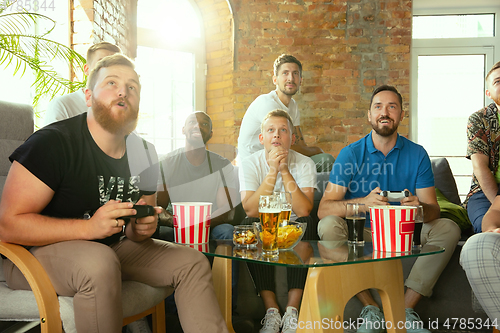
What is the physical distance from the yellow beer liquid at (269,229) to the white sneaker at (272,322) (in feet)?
1.93

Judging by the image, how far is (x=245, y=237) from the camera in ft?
4.50

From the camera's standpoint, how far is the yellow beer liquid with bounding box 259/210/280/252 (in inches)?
47.4

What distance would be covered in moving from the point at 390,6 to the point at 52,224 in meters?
4.13

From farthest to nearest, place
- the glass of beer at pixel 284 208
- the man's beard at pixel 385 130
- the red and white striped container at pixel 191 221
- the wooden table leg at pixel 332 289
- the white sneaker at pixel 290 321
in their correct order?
the man's beard at pixel 385 130, the white sneaker at pixel 290 321, the red and white striped container at pixel 191 221, the glass of beer at pixel 284 208, the wooden table leg at pixel 332 289

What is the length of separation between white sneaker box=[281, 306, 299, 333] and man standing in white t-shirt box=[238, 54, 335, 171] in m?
1.32

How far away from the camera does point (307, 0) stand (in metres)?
4.36

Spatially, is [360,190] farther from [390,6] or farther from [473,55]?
[473,55]

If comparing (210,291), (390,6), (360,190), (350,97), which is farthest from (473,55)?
(210,291)

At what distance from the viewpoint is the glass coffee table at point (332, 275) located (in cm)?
114

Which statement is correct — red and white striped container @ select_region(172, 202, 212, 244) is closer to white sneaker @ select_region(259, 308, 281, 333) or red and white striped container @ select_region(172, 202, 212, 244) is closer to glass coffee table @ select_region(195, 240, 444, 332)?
glass coffee table @ select_region(195, 240, 444, 332)

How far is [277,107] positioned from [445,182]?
1.18 m

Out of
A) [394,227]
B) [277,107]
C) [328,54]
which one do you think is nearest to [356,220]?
[394,227]

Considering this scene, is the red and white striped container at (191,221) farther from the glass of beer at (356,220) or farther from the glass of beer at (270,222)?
the glass of beer at (356,220)

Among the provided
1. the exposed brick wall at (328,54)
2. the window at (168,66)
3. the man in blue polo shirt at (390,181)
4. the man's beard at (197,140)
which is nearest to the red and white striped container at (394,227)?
the man in blue polo shirt at (390,181)
